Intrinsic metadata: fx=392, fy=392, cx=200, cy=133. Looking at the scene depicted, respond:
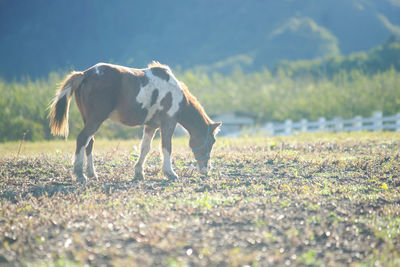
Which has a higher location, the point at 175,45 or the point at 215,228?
the point at 175,45

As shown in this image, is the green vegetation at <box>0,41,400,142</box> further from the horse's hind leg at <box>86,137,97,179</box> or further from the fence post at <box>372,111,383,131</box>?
the fence post at <box>372,111,383,131</box>

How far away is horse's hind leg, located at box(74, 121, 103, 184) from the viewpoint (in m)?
6.73

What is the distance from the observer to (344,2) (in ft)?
610

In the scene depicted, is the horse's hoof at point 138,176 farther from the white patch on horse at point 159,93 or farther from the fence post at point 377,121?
the fence post at point 377,121

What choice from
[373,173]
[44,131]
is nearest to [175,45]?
[44,131]

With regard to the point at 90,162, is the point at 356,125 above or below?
below

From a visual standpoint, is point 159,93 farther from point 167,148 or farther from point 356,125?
point 356,125

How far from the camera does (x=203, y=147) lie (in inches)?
335

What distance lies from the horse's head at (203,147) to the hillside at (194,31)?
302ft

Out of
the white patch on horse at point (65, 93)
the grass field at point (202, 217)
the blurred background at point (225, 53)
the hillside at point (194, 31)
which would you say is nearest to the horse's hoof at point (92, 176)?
the grass field at point (202, 217)

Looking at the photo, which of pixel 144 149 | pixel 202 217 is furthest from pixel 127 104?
pixel 202 217

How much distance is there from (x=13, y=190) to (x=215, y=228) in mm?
3750

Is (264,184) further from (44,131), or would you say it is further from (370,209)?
(44,131)

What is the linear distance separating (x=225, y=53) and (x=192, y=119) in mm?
165692
